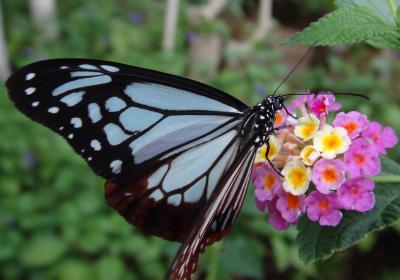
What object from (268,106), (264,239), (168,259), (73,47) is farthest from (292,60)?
(268,106)

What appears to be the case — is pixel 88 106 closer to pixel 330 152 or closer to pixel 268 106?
pixel 268 106

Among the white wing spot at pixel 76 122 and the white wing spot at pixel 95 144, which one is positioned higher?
the white wing spot at pixel 76 122

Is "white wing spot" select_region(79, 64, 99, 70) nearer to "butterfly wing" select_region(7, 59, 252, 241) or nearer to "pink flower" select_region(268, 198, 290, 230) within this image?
"butterfly wing" select_region(7, 59, 252, 241)

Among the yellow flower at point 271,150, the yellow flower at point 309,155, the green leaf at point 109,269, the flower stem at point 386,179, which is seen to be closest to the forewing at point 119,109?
the yellow flower at point 271,150

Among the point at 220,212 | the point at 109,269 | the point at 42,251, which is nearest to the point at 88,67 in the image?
the point at 220,212

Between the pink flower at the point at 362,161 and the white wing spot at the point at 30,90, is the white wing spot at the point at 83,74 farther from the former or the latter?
the pink flower at the point at 362,161

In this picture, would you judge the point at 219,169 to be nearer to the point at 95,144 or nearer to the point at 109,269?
the point at 95,144
